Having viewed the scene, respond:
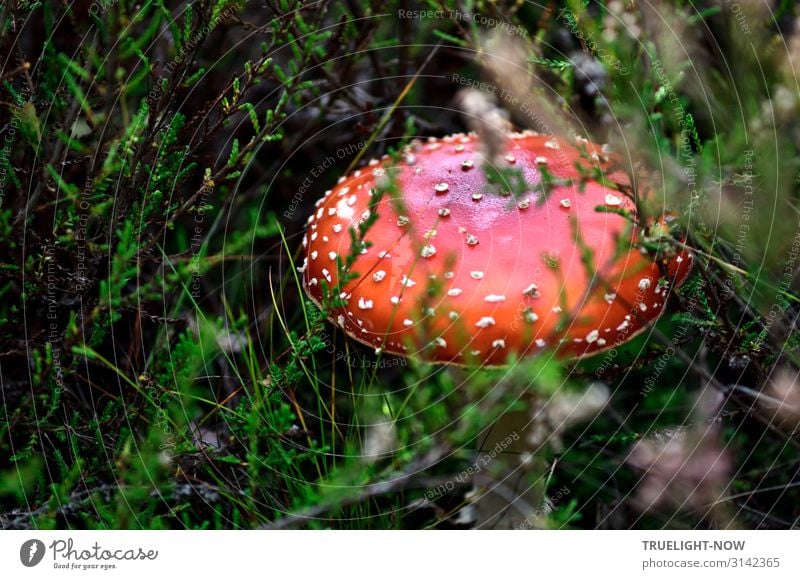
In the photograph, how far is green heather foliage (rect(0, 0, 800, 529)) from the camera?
1.11 m

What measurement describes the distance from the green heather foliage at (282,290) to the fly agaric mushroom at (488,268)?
49 mm

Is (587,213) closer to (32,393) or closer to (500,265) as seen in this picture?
(500,265)

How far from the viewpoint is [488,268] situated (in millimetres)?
1100

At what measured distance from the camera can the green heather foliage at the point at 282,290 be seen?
1113 mm

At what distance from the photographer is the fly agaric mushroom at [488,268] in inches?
41.9

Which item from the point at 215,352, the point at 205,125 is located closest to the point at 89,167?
the point at 205,125

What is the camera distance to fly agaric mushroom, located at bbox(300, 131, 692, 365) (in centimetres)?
106

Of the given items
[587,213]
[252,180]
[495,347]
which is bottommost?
[495,347]

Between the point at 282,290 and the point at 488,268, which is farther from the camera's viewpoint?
the point at 282,290

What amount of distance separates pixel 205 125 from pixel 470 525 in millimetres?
1037

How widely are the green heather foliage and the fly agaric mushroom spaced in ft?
0.16

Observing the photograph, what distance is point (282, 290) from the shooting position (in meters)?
1.50

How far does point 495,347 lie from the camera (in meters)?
1.07

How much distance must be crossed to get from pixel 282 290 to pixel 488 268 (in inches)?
22.9
